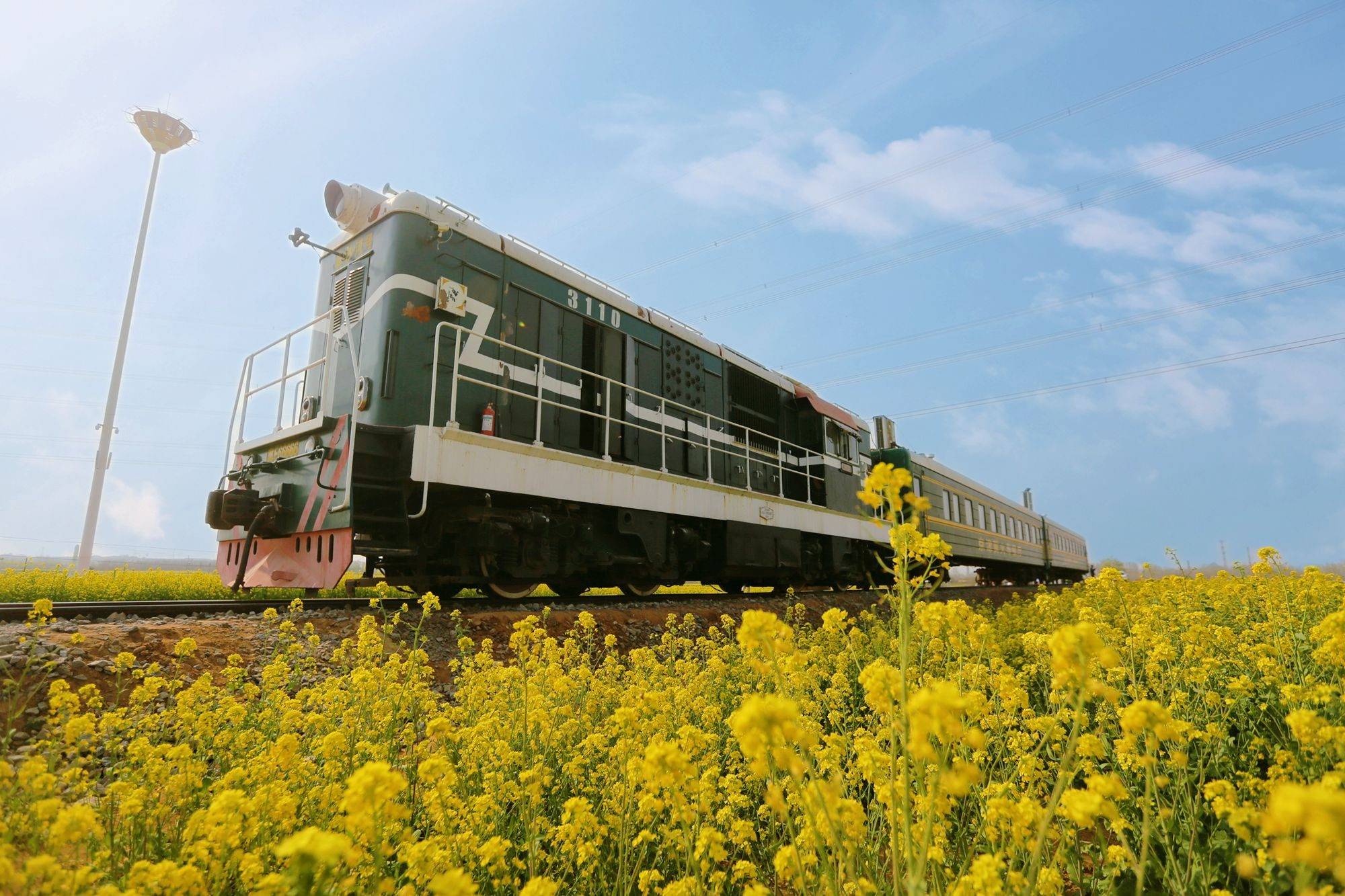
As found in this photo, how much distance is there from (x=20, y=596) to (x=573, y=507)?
295 inches

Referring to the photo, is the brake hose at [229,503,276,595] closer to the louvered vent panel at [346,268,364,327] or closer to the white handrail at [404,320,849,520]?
the white handrail at [404,320,849,520]

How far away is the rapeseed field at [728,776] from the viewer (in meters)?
1.32

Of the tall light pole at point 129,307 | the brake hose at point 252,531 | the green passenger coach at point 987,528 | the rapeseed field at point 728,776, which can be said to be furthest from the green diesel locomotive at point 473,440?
the tall light pole at point 129,307

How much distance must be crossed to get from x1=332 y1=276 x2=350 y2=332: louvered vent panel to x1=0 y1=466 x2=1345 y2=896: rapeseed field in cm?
388

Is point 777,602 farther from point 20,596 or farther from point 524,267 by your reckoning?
point 20,596

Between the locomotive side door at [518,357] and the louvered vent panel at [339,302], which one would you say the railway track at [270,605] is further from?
the louvered vent panel at [339,302]

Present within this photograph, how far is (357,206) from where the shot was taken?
680cm

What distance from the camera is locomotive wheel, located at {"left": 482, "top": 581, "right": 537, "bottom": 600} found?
6.79m

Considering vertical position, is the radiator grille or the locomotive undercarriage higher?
the radiator grille

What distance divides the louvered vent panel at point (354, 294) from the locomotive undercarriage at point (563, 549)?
2146mm

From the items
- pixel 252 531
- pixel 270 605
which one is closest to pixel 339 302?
pixel 252 531

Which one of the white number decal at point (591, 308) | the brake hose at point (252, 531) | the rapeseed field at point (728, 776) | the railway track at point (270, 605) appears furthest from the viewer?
the white number decal at point (591, 308)

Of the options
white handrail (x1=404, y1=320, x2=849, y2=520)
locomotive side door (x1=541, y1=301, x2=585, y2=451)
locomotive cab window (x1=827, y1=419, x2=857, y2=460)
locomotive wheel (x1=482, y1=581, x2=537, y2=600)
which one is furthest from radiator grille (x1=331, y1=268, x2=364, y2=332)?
locomotive cab window (x1=827, y1=419, x2=857, y2=460)

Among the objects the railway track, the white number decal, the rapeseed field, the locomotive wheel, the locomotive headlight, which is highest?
the locomotive headlight
